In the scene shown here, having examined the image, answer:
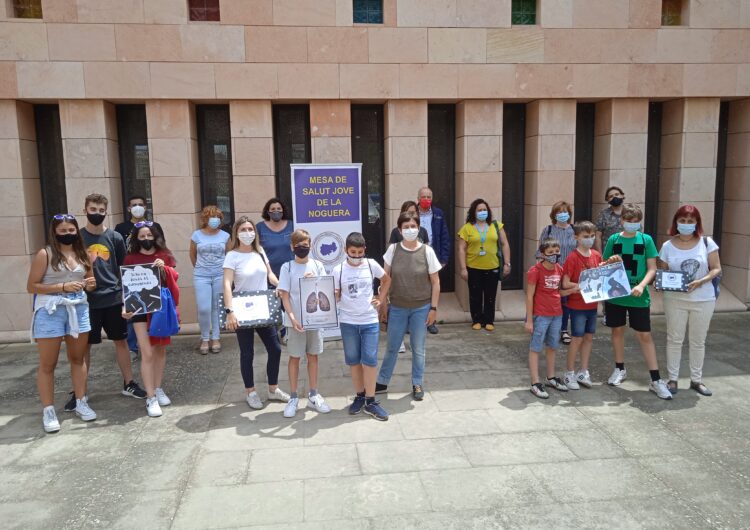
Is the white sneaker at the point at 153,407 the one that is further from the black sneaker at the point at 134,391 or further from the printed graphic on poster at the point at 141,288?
the printed graphic on poster at the point at 141,288

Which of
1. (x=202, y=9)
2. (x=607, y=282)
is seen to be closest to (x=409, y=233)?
(x=607, y=282)

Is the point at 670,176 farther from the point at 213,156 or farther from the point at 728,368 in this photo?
the point at 213,156

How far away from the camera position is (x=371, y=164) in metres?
9.67

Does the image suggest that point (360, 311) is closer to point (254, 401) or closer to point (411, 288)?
point (411, 288)

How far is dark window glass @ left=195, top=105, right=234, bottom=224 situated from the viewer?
367 inches

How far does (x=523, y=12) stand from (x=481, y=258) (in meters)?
4.05

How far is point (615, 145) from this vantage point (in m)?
9.30

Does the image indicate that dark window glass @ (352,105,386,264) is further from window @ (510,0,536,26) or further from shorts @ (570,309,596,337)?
shorts @ (570,309,596,337)

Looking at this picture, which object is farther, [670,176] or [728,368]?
[670,176]

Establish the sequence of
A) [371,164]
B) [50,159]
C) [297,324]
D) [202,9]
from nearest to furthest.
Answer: [297,324] < [202,9] < [50,159] < [371,164]

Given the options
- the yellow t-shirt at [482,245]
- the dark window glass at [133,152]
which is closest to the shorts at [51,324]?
the dark window glass at [133,152]

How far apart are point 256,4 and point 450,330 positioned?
5552mm

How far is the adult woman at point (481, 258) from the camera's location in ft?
27.8

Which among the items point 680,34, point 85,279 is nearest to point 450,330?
point 85,279
